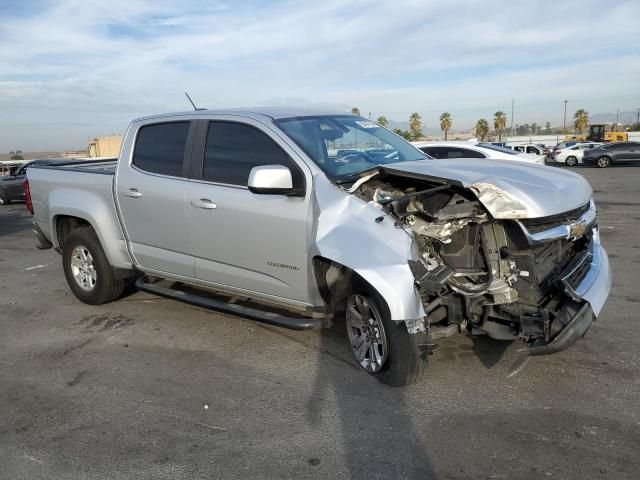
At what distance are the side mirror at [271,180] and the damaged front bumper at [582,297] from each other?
1.97 metres

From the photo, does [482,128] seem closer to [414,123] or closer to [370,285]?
[414,123]

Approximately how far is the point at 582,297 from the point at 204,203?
116 inches

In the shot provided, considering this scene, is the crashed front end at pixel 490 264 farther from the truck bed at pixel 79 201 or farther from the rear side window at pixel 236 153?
the truck bed at pixel 79 201

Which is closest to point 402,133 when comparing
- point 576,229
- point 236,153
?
point 236,153

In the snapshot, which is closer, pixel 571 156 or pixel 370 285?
pixel 370 285

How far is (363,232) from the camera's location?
3.80 meters

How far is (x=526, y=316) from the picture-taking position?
148 inches

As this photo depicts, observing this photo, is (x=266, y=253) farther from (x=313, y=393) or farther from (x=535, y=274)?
(x=535, y=274)

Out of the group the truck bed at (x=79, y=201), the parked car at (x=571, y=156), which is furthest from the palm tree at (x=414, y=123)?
the truck bed at (x=79, y=201)

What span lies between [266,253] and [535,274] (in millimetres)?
1971

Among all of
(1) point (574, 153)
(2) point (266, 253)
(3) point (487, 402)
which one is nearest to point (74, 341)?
(2) point (266, 253)

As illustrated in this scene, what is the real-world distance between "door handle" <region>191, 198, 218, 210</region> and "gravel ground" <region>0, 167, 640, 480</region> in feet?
4.02

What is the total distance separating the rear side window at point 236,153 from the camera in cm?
446

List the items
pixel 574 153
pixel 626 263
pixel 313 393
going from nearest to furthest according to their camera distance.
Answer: pixel 313 393 → pixel 626 263 → pixel 574 153
